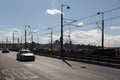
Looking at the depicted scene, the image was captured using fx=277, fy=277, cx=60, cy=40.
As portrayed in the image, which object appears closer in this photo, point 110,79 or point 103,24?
point 110,79

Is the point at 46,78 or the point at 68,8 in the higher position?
the point at 68,8

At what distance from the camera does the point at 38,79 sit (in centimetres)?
1579

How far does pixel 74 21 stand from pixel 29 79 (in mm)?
34149

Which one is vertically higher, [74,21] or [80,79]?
[74,21]

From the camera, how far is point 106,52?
59.2 meters

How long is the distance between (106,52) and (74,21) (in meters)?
13.7

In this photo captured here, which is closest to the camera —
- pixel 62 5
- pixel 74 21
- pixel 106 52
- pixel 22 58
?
pixel 22 58

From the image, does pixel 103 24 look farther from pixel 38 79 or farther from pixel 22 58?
pixel 38 79

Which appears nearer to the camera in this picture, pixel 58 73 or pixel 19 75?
pixel 19 75

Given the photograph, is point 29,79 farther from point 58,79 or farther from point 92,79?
point 92,79

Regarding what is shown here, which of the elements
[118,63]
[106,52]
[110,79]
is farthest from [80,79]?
[106,52]

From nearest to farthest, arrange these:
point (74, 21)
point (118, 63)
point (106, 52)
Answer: point (118, 63)
point (74, 21)
point (106, 52)

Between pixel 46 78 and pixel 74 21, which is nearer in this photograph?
pixel 46 78

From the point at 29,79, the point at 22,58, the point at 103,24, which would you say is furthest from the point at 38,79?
the point at 103,24
